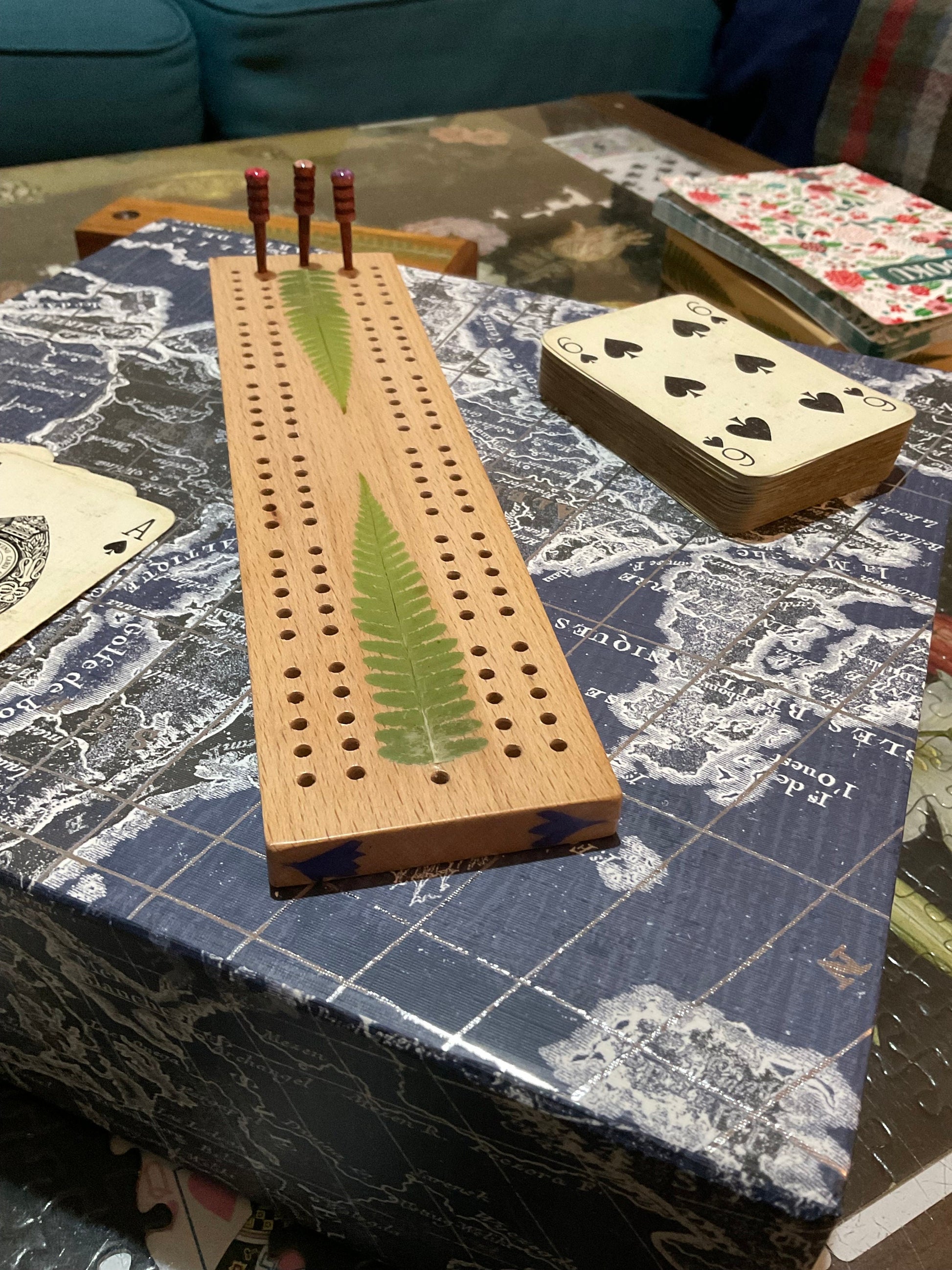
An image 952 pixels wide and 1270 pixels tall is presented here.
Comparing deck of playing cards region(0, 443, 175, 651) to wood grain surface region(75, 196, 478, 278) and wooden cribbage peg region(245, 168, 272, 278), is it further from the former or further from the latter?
wood grain surface region(75, 196, 478, 278)

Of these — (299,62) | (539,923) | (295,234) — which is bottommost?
(539,923)

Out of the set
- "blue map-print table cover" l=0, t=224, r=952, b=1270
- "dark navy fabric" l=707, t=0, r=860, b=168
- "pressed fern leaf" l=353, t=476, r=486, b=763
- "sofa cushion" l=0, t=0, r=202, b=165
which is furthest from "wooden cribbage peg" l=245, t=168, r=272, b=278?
"dark navy fabric" l=707, t=0, r=860, b=168

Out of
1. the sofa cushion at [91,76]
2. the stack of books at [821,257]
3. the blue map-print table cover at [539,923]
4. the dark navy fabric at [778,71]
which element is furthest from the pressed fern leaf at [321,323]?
the dark navy fabric at [778,71]

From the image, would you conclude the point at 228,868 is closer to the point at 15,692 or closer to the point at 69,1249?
the point at 15,692

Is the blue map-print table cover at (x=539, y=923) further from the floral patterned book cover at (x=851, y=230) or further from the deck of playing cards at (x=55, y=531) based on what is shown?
the floral patterned book cover at (x=851, y=230)

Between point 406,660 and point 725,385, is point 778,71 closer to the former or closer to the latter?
point 725,385

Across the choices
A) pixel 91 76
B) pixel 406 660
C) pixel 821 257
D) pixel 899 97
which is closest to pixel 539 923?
pixel 406 660
